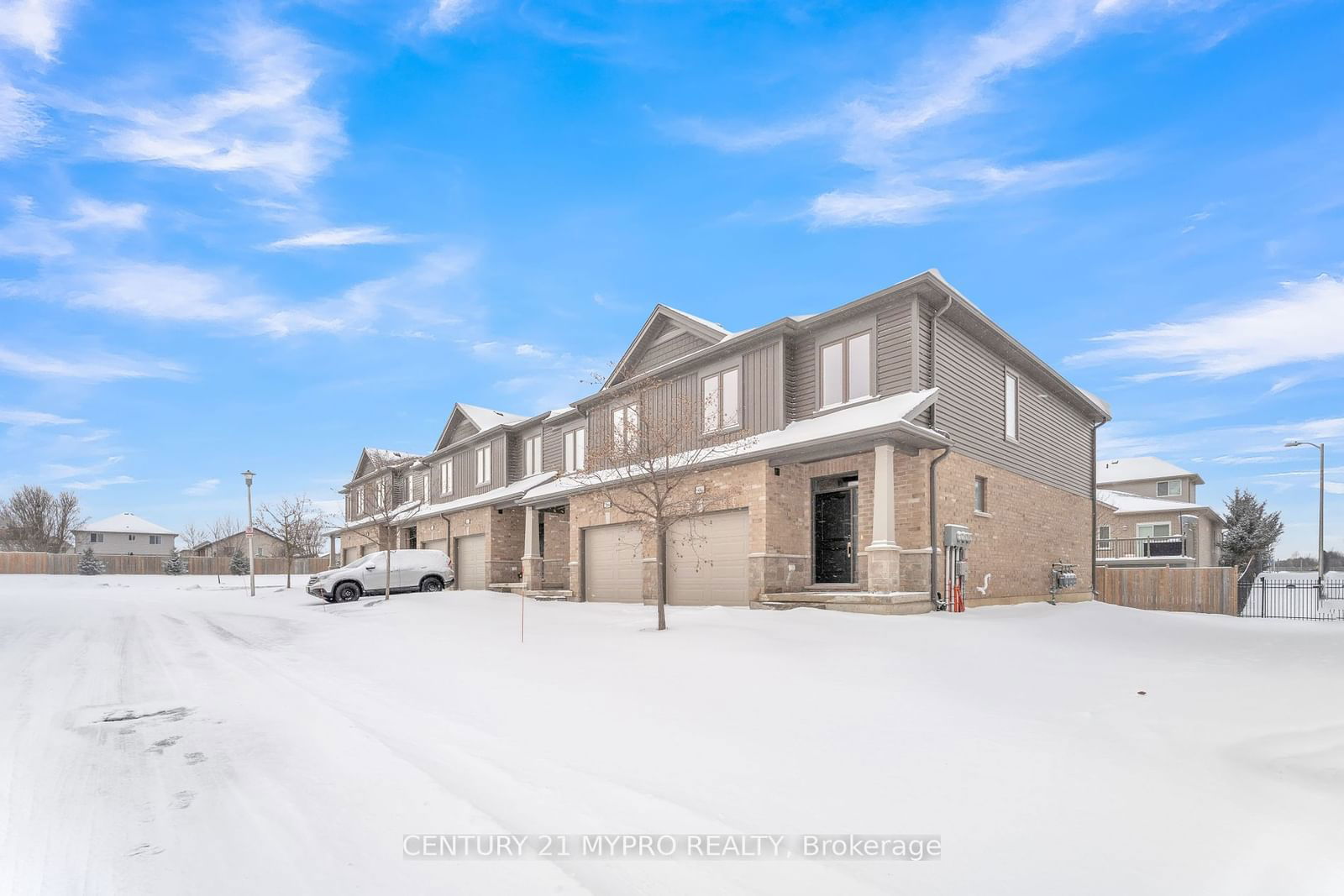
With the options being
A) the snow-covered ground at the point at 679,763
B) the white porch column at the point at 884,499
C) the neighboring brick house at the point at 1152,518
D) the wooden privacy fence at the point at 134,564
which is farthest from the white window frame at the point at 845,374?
the wooden privacy fence at the point at 134,564

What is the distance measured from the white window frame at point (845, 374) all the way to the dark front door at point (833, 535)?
2280 millimetres

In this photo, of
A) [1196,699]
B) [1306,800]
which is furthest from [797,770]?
[1196,699]

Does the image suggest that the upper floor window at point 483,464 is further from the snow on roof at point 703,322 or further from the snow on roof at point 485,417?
the snow on roof at point 703,322

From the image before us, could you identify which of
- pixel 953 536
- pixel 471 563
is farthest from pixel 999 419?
pixel 471 563

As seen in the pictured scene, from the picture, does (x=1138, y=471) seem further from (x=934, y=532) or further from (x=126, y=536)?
(x=126, y=536)

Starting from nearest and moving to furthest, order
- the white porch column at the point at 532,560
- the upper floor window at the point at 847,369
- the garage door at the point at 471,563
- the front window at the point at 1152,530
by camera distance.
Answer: the upper floor window at the point at 847,369 → the white porch column at the point at 532,560 → the garage door at the point at 471,563 → the front window at the point at 1152,530

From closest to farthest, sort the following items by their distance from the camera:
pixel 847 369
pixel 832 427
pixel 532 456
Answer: pixel 832 427
pixel 847 369
pixel 532 456

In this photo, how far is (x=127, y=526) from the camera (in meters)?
69.8

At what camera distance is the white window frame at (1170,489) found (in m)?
44.1

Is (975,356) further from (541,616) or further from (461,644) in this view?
(461,644)

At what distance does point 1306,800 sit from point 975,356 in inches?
528

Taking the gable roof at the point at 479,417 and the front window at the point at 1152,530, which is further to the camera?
the front window at the point at 1152,530

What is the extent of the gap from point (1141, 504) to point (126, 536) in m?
83.7

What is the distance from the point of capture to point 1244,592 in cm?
2266
